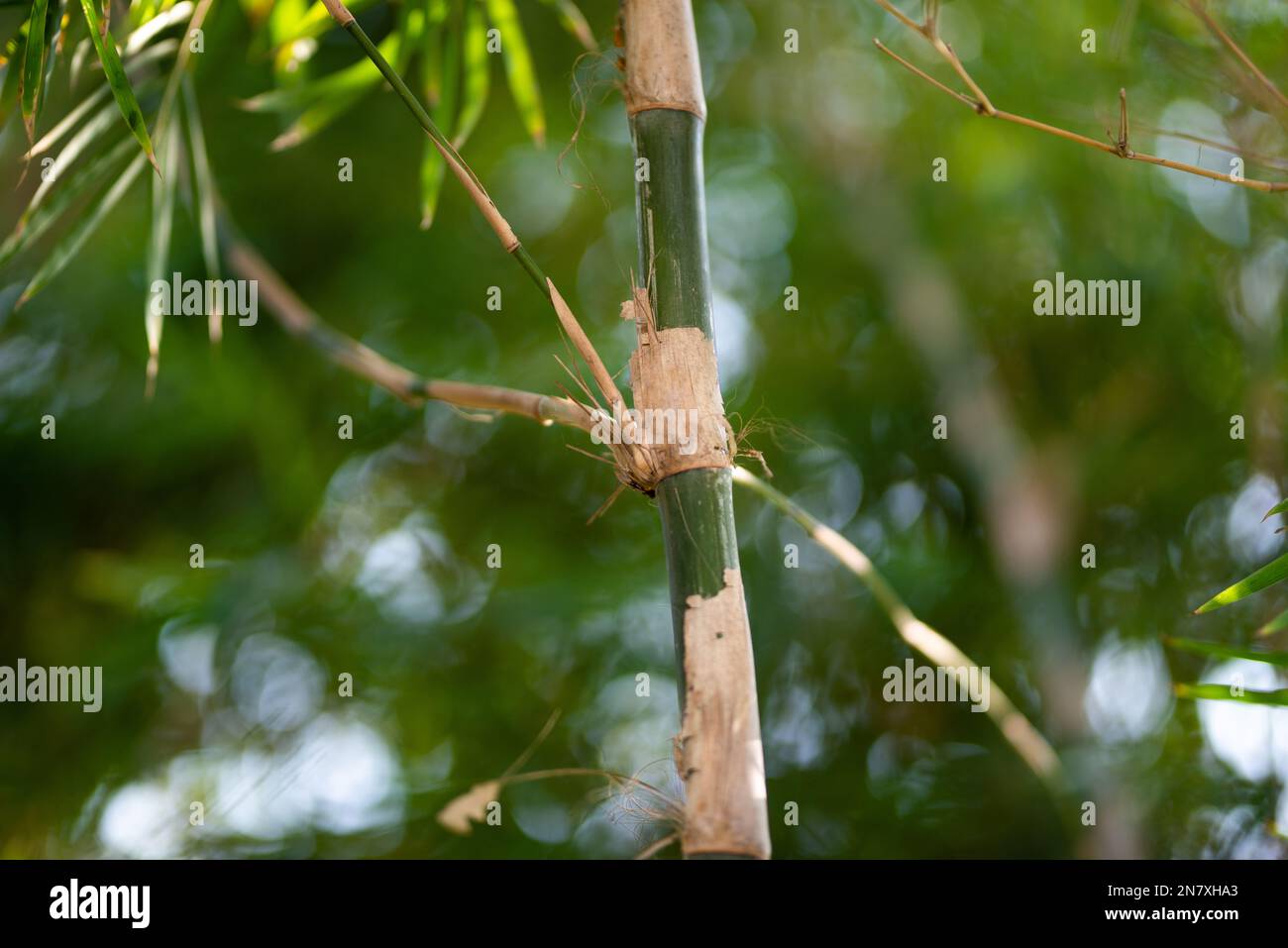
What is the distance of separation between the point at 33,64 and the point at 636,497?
226 cm

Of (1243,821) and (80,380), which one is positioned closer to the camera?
(1243,821)

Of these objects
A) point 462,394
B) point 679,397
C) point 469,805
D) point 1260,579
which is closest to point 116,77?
point 462,394

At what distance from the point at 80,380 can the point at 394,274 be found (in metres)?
1.02

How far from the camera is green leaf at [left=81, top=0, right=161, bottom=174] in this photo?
2.98 feet

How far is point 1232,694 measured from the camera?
92 cm

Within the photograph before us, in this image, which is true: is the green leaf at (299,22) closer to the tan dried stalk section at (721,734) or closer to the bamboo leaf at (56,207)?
the bamboo leaf at (56,207)

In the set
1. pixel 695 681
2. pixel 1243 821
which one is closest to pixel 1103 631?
pixel 1243 821

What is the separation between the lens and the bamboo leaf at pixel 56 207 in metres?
1.14

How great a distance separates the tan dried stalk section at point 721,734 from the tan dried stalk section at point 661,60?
0.39m

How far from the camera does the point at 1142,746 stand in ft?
9.25

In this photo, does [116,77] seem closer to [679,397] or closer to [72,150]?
[72,150]

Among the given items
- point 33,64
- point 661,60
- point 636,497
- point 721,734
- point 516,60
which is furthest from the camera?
point 636,497

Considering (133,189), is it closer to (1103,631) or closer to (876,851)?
(876,851)

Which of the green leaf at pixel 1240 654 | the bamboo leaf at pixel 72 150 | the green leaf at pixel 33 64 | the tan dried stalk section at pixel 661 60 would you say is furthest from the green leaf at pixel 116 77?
the green leaf at pixel 1240 654
